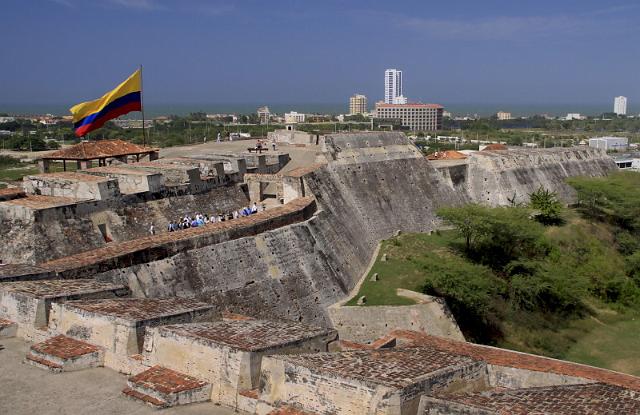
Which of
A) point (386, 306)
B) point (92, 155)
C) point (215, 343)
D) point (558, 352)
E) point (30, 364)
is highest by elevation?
point (92, 155)

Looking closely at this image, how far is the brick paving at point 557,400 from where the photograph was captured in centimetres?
641

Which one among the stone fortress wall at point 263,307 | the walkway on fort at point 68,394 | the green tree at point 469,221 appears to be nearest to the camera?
the stone fortress wall at point 263,307

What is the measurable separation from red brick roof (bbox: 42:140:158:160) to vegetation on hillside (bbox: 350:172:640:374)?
8650mm

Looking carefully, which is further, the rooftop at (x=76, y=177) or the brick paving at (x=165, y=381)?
the rooftop at (x=76, y=177)

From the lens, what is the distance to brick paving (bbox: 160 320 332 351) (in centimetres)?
757

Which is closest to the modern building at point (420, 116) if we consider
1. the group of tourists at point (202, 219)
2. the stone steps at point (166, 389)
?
the group of tourists at point (202, 219)

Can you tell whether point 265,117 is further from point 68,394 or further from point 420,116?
point 68,394

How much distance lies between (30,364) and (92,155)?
41.2 ft

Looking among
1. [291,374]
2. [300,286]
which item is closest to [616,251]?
[300,286]

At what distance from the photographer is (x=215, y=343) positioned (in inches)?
294

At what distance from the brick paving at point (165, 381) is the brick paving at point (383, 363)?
3.83ft

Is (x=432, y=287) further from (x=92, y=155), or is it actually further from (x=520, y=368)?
(x=92, y=155)

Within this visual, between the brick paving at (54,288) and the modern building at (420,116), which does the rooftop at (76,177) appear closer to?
the brick paving at (54,288)

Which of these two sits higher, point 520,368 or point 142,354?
point 142,354
